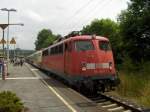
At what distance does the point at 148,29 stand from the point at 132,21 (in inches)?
106

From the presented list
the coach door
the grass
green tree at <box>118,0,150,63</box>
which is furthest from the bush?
green tree at <box>118,0,150,63</box>

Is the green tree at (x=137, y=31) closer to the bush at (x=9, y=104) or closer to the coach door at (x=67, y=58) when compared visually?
the coach door at (x=67, y=58)

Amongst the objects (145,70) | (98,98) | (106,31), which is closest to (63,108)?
(98,98)

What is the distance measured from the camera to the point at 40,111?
1377 cm

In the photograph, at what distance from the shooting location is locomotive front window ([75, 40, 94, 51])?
2217 cm

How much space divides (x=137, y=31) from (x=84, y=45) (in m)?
32.0

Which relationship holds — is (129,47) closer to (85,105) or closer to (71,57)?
(71,57)

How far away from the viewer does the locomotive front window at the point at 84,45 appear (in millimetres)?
22172

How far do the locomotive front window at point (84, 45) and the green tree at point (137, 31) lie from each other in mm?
28740

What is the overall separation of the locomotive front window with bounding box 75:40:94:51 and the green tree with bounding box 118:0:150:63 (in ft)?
94.3

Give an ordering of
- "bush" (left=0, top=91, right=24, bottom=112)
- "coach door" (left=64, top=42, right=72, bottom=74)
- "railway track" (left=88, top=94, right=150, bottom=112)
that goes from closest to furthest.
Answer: "bush" (left=0, top=91, right=24, bottom=112), "railway track" (left=88, top=94, right=150, bottom=112), "coach door" (left=64, top=42, right=72, bottom=74)

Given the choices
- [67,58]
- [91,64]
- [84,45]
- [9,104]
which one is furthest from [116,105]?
[67,58]

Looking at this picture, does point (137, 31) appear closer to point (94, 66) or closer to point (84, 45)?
point (84, 45)

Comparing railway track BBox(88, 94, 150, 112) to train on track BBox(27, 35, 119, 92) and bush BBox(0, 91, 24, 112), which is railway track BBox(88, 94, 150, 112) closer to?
train on track BBox(27, 35, 119, 92)
